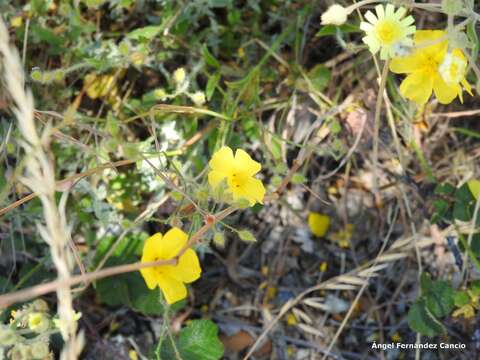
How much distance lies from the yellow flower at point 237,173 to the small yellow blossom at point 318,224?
2.21 ft

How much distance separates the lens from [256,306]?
205 centimetres

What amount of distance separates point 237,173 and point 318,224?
706mm

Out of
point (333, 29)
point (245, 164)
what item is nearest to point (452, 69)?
point (245, 164)

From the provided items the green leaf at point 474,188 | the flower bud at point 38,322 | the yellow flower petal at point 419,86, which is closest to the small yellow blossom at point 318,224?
the green leaf at point 474,188

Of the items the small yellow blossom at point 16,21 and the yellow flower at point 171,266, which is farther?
the small yellow blossom at point 16,21

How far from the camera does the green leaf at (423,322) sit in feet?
5.70

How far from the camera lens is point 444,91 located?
1423 millimetres

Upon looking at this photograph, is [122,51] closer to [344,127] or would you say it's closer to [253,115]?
[253,115]

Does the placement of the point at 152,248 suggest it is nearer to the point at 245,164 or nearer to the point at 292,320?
the point at 245,164

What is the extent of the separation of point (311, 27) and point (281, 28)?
0.34ft

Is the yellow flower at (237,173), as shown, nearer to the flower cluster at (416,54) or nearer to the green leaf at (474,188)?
the flower cluster at (416,54)

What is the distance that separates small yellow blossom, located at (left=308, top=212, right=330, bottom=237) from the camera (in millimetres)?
2107

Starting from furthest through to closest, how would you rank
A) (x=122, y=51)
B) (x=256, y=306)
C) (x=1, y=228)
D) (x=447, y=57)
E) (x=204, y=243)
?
(x=256, y=306)
(x=1, y=228)
(x=122, y=51)
(x=204, y=243)
(x=447, y=57)

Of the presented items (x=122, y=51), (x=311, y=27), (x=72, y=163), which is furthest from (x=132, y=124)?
(x=311, y=27)
